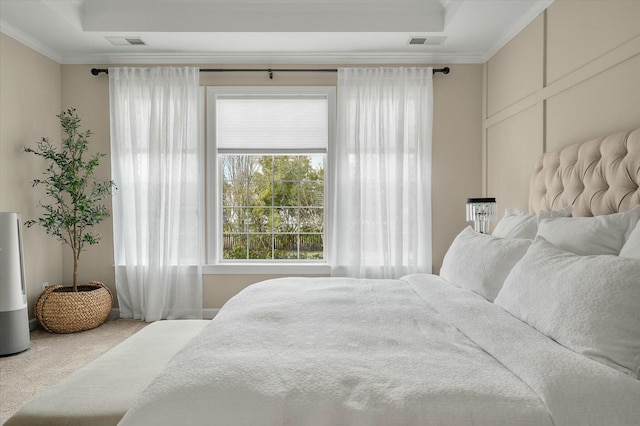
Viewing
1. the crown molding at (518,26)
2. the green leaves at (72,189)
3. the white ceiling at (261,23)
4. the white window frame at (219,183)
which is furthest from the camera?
the white window frame at (219,183)

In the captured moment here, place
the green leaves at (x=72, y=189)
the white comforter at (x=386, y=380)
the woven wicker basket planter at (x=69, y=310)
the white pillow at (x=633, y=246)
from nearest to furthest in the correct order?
the white comforter at (x=386, y=380) < the white pillow at (x=633, y=246) < the woven wicker basket planter at (x=69, y=310) < the green leaves at (x=72, y=189)

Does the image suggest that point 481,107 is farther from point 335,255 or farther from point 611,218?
point 611,218

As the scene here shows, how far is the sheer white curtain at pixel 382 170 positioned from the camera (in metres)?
4.24

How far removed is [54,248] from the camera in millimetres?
4277

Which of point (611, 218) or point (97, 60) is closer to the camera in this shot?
point (611, 218)

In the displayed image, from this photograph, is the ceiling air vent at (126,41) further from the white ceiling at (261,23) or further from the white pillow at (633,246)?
the white pillow at (633,246)

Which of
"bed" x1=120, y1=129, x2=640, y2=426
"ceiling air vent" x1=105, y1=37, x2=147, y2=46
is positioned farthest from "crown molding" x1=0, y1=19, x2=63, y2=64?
Answer: "bed" x1=120, y1=129, x2=640, y2=426

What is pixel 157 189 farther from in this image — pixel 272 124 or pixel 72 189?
pixel 272 124

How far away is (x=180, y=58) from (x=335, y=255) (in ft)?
8.31

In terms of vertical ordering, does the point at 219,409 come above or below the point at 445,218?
below

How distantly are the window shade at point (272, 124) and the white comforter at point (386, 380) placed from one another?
2977mm

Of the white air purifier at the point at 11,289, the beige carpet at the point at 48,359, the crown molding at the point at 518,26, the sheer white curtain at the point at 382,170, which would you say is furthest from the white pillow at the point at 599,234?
the white air purifier at the point at 11,289

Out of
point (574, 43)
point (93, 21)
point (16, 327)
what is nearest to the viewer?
point (574, 43)

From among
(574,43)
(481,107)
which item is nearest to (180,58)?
(481,107)
